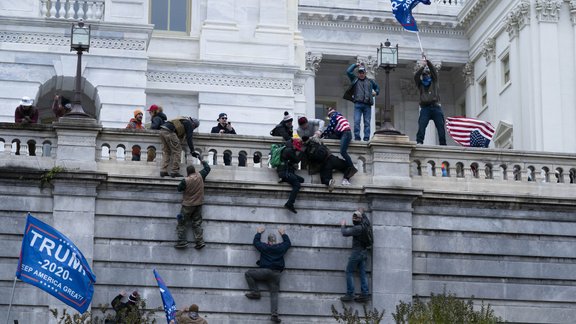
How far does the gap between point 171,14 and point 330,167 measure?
16121mm

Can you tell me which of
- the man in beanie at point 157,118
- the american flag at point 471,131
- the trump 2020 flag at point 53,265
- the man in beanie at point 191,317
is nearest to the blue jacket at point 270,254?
the man in beanie at point 191,317

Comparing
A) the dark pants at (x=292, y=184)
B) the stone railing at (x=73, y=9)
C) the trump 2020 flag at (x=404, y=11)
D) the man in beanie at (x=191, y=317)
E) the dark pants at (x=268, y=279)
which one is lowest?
the man in beanie at (x=191, y=317)

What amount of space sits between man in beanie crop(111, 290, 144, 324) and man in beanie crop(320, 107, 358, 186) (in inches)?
232

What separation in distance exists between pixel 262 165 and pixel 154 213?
9.47 feet

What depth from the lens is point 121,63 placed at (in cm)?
4681

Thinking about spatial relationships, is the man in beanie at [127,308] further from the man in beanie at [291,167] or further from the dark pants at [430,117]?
the dark pants at [430,117]

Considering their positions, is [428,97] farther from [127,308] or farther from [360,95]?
[127,308]

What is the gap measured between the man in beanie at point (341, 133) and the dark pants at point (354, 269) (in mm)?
1819

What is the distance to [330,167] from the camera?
120 ft

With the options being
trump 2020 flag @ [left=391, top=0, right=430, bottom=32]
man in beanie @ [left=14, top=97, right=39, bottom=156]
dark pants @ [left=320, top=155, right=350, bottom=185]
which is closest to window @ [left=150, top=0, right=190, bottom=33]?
trump 2020 flag @ [left=391, top=0, right=430, bottom=32]

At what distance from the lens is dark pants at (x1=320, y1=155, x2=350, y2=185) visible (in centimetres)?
3669

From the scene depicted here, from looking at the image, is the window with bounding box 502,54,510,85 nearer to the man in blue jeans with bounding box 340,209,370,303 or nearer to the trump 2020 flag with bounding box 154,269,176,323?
the man in blue jeans with bounding box 340,209,370,303

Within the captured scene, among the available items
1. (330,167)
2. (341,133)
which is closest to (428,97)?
(341,133)

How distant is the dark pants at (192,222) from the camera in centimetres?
3562
